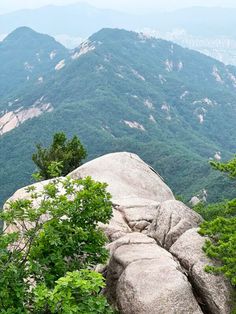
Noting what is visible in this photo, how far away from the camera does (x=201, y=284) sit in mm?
14641

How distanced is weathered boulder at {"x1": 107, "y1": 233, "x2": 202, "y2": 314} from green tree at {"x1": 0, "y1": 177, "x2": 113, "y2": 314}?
1.31m

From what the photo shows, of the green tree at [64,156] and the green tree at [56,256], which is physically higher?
the green tree at [56,256]

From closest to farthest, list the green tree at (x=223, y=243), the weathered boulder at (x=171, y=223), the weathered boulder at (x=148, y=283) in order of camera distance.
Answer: the weathered boulder at (x=148, y=283)
the green tree at (x=223, y=243)
the weathered boulder at (x=171, y=223)

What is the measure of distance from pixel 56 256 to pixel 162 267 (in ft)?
12.5

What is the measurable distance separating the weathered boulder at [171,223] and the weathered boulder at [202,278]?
1.35 metres

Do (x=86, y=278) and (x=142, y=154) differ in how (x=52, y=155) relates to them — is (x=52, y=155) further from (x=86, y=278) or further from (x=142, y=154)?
(x=142, y=154)

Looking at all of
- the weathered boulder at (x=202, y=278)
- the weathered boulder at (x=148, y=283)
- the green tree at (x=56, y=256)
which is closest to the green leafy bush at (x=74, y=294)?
the green tree at (x=56, y=256)

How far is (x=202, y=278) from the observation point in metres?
14.7

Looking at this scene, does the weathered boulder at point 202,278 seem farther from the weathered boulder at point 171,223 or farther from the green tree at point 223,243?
the weathered boulder at point 171,223

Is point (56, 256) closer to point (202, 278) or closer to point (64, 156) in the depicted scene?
point (202, 278)

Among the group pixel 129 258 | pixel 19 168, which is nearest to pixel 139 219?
pixel 129 258

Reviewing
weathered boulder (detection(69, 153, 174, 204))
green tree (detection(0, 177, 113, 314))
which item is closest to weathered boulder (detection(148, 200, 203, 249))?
green tree (detection(0, 177, 113, 314))

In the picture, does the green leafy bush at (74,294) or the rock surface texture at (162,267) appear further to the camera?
the rock surface texture at (162,267)

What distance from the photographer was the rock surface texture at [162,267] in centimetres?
1370
